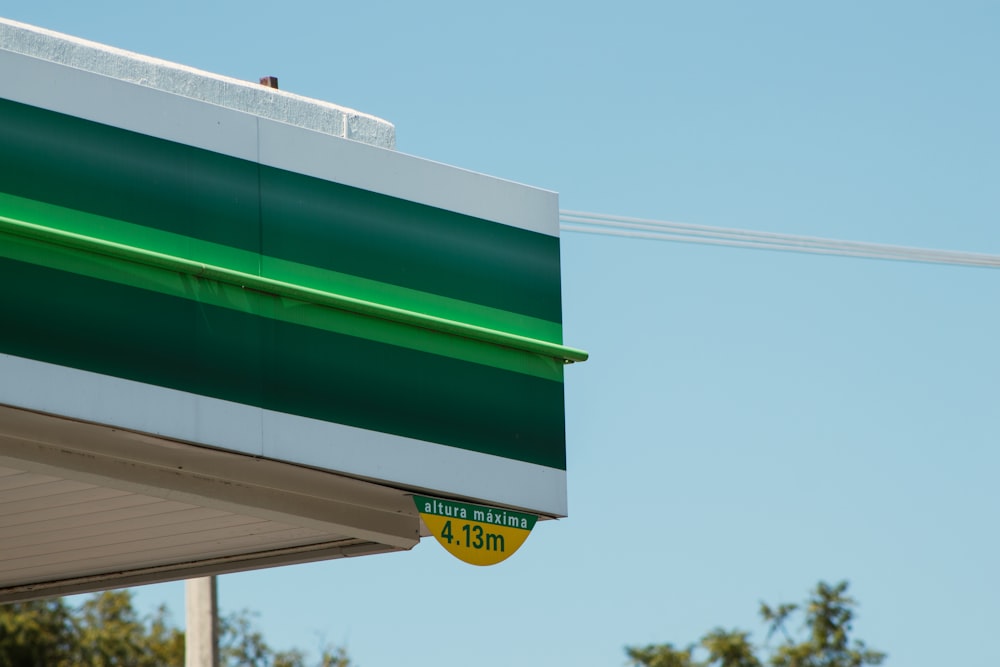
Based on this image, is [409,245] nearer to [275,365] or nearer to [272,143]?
[272,143]

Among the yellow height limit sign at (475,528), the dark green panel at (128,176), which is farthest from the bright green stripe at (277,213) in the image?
A: the yellow height limit sign at (475,528)

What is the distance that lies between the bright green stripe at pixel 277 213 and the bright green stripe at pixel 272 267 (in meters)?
0.03

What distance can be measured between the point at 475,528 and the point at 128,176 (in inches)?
109

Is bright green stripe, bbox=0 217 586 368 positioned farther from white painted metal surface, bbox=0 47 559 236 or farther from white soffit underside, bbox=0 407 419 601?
white soffit underside, bbox=0 407 419 601

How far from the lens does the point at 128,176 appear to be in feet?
27.7

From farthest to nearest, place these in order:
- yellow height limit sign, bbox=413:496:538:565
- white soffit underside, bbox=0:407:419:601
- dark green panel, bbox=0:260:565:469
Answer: yellow height limit sign, bbox=413:496:538:565, white soffit underside, bbox=0:407:419:601, dark green panel, bbox=0:260:565:469

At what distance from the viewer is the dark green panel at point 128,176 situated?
319 inches

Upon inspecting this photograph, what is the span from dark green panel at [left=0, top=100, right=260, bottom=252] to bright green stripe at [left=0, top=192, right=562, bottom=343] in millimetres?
46

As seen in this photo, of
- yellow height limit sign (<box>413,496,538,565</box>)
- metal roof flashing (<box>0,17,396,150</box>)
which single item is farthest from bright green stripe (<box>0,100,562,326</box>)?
yellow height limit sign (<box>413,496,538,565</box>)

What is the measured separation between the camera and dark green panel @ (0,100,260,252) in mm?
8094

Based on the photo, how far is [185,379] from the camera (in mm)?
8430

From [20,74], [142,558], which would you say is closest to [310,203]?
[20,74]

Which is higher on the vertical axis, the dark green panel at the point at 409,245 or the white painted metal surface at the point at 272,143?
the white painted metal surface at the point at 272,143

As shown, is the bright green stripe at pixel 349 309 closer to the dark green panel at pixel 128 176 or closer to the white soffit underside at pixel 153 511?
the dark green panel at pixel 128 176
